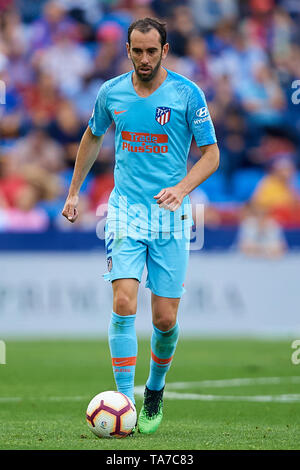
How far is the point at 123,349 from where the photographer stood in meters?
6.34

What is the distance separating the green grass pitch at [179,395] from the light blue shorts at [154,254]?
3.24 feet

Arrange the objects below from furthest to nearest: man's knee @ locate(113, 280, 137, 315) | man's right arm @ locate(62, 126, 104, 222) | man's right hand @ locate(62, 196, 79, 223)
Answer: man's right arm @ locate(62, 126, 104, 222)
man's right hand @ locate(62, 196, 79, 223)
man's knee @ locate(113, 280, 137, 315)

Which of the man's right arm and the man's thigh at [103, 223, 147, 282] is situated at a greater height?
the man's right arm

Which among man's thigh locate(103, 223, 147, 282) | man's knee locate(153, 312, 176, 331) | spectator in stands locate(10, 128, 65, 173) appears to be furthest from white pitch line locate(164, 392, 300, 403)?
spectator in stands locate(10, 128, 65, 173)

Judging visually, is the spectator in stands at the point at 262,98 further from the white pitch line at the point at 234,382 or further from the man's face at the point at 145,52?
the man's face at the point at 145,52

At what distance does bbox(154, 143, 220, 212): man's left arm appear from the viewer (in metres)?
6.00

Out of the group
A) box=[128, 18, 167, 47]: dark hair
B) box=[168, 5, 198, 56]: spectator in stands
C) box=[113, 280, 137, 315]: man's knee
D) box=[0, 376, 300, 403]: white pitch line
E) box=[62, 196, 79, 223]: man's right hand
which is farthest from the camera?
box=[168, 5, 198, 56]: spectator in stands

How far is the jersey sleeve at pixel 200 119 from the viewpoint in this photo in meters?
6.50

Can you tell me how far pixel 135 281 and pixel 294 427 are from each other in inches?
57.4

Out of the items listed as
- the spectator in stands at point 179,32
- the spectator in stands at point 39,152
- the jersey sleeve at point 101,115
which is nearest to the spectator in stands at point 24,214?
the spectator in stands at point 39,152

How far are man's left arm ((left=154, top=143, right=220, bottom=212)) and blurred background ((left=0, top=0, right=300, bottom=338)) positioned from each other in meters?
7.69

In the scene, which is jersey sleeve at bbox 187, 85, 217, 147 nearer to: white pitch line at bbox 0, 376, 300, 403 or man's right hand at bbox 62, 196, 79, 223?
man's right hand at bbox 62, 196, 79, 223

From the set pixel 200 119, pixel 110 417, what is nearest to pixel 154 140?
pixel 200 119

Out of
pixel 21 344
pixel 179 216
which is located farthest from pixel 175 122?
pixel 21 344
